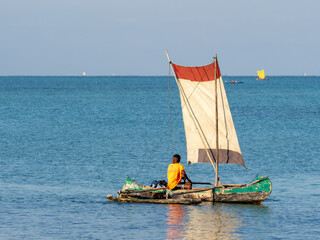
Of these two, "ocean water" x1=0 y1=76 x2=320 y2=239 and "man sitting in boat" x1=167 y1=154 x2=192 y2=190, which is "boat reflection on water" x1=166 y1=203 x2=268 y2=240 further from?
"man sitting in boat" x1=167 y1=154 x2=192 y2=190

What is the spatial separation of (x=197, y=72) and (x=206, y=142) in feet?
10.2

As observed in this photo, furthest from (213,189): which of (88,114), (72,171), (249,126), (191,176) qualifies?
(88,114)

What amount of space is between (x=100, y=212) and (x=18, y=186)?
767cm

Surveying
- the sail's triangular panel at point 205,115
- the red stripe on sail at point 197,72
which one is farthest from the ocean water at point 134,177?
the red stripe on sail at point 197,72

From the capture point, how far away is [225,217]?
2642cm

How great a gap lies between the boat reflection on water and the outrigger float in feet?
1.48

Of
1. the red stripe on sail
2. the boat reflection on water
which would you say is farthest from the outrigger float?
the boat reflection on water

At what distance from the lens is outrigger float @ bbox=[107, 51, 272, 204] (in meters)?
28.8

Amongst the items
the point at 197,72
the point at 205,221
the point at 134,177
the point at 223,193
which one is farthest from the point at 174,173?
the point at 134,177

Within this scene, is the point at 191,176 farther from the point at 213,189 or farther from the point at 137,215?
the point at 137,215

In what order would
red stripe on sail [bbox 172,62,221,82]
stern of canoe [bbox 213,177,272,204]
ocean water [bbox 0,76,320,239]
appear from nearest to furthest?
ocean water [bbox 0,76,320,239], stern of canoe [bbox 213,177,272,204], red stripe on sail [bbox 172,62,221,82]

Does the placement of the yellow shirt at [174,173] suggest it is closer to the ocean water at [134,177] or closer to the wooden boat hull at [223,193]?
the wooden boat hull at [223,193]

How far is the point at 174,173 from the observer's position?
2869cm

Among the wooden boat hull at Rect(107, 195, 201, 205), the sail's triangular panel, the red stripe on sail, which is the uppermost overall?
the red stripe on sail
